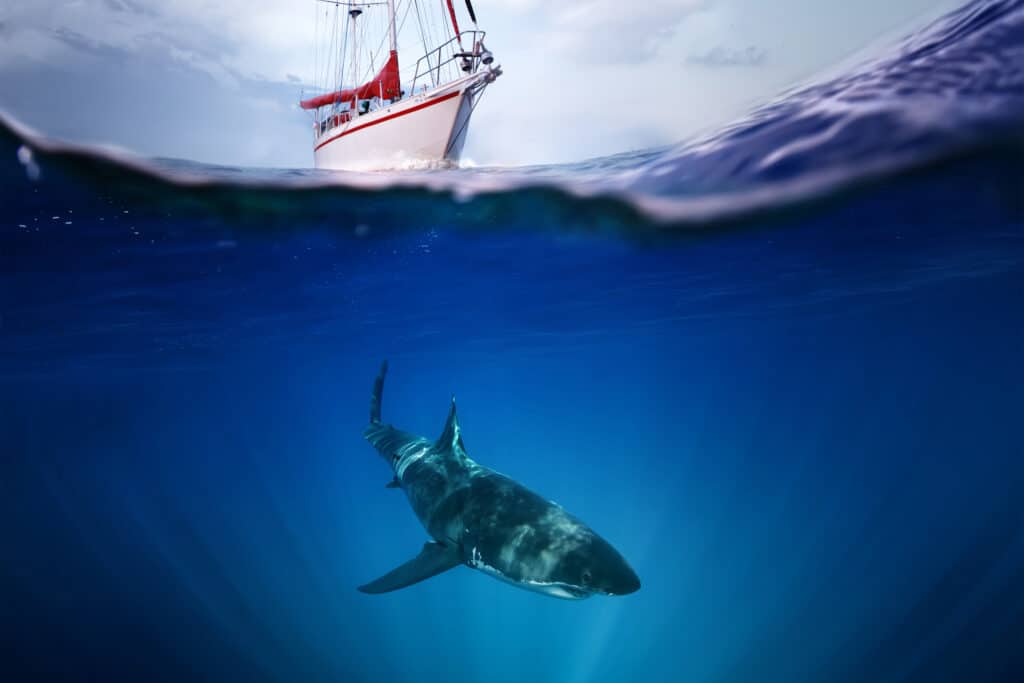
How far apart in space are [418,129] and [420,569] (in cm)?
974

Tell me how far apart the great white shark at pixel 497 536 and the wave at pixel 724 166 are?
14.5 ft

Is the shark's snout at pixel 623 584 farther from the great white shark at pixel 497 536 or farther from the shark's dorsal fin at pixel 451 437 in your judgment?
the shark's dorsal fin at pixel 451 437

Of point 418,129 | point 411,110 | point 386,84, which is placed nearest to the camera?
point 418,129

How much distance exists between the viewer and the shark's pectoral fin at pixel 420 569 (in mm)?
5309

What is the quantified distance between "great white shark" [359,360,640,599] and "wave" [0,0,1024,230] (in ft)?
14.5

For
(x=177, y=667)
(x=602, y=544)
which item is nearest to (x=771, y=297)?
(x=602, y=544)

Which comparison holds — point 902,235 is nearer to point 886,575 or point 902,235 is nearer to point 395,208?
point 395,208

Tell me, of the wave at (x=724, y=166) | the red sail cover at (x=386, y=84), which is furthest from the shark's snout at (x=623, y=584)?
the red sail cover at (x=386, y=84)

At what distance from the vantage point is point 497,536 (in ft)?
17.7

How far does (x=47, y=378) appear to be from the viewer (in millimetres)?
26797

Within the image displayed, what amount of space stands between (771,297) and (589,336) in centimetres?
875

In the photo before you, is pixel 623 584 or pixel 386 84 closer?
pixel 623 584

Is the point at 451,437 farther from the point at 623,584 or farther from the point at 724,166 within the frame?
the point at 724,166

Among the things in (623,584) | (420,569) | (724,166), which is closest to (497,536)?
(420,569)
